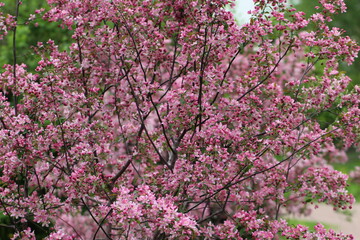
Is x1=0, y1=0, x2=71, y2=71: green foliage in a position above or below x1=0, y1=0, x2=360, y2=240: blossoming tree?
above

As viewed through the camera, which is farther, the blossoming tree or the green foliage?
the green foliage

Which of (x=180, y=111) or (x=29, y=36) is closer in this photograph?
(x=180, y=111)

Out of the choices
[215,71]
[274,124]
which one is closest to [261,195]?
[274,124]

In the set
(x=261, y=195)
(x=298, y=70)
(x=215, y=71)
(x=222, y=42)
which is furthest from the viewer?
(x=298, y=70)

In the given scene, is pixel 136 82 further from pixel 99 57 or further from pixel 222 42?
pixel 222 42

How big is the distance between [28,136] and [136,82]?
1.09 meters

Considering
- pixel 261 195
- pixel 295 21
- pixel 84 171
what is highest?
pixel 295 21

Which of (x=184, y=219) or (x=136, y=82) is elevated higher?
(x=136, y=82)

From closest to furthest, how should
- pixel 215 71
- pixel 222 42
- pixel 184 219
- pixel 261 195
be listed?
1. pixel 184 219
2. pixel 222 42
3. pixel 215 71
4. pixel 261 195

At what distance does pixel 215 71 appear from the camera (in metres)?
3.73

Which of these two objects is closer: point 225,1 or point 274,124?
point 225,1

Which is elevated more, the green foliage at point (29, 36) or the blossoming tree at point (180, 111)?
the green foliage at point (29, 36)

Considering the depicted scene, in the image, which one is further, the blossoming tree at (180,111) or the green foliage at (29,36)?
the green foliage at (29,36)

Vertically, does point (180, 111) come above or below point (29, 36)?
below
